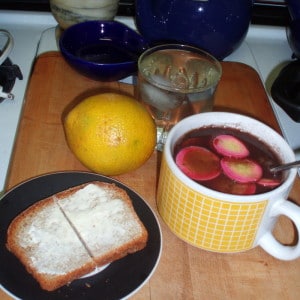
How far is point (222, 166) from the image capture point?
0.48m

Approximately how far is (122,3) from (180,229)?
56cm

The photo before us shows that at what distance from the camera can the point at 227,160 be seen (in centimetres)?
48

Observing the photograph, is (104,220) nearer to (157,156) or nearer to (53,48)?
(157,156)

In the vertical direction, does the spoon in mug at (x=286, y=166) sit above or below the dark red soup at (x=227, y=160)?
above

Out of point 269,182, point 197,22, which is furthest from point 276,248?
point 197,22

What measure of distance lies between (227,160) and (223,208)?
0.22 feet

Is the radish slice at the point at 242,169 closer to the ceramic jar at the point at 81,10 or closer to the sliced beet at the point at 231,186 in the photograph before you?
the sliced beet at the point at 231,186

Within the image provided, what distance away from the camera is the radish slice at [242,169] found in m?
0.46

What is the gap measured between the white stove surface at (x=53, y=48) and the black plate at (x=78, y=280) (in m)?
0.17

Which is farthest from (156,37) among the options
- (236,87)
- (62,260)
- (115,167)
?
(62,260)

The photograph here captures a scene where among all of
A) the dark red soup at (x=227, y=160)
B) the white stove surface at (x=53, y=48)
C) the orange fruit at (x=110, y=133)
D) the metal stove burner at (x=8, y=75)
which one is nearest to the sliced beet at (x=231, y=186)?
the dark red soup at (x=227, y=160)

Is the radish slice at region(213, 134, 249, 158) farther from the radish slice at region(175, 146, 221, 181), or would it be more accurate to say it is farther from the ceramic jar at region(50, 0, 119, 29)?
the ceramic jar at region(50, 0, 119, 29)

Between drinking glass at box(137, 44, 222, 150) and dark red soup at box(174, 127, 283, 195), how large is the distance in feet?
0.25

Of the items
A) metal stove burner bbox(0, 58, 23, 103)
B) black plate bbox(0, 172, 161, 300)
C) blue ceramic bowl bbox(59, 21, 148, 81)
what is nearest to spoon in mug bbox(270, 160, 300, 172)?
black plate bbox(0, 172, 161, 300)
